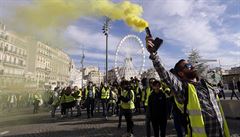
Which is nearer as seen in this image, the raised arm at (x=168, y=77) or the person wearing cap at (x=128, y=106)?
the raised arm at (x=168, y=77)

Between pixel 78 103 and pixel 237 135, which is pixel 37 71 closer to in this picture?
pixel 78 103

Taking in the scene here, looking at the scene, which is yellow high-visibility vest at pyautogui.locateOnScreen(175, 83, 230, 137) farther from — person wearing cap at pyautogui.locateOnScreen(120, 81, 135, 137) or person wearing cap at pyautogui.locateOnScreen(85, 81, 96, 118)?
person wearing cap at pyautogui.locateOnScreen(85, 81, 96, 118)

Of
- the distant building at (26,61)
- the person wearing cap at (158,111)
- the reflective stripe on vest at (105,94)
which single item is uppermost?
the distant building at (26,61)

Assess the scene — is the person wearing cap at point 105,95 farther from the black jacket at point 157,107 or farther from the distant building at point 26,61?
the black jacket at point 157,107

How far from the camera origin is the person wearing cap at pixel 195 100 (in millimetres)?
3139

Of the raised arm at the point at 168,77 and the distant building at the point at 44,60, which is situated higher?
the distant building at the point at 44,60

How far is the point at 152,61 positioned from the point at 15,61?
21265 millimetres

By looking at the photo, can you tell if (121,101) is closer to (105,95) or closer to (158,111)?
(158,111)

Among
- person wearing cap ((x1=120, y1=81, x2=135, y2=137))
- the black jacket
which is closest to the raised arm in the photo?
the black jacket

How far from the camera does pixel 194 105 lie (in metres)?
3.14

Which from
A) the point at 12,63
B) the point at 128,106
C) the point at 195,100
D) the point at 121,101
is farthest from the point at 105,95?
the point at 195,100

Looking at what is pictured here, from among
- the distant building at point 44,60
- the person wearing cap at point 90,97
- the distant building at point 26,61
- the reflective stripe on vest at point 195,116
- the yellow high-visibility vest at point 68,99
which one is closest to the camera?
the reflective stripe on vest at point 195,116

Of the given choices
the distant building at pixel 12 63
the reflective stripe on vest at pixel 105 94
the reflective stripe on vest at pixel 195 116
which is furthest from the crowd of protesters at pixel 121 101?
the distant building at pixel 12 63

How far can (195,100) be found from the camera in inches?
125
